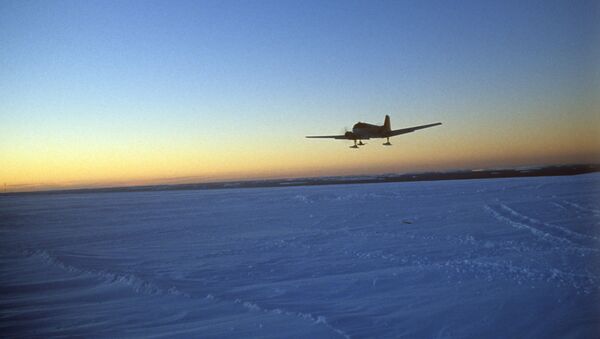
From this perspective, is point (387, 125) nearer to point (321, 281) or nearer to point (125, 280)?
point (321, 281)

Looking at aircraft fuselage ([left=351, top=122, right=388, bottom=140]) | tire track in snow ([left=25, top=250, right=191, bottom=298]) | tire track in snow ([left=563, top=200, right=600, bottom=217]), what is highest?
aircraft fuselage ([left=351, top=122, right=388, bottom=140])

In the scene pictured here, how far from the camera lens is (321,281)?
5.92 metres

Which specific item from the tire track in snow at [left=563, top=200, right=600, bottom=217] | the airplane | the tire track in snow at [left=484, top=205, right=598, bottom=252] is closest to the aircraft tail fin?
the airplane

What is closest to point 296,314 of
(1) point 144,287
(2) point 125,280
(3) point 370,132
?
(1) point 144,287

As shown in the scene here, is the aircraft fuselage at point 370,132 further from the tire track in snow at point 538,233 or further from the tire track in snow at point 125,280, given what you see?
the tire track in snow at point 125,280

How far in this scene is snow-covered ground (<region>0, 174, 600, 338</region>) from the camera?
4395 millimetres

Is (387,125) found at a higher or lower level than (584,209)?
higher

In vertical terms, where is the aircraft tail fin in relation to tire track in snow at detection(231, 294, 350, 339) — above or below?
above

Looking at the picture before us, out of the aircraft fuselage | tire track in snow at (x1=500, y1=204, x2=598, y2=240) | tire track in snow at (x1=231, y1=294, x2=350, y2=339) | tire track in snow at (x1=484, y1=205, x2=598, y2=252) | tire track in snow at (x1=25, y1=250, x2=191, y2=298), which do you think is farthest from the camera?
tire track in snow at (x1=500, y1=204, x2=598, y2=240)

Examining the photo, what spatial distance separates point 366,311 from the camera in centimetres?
470

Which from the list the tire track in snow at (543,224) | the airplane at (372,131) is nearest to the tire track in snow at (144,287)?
the airplane at (372,131)

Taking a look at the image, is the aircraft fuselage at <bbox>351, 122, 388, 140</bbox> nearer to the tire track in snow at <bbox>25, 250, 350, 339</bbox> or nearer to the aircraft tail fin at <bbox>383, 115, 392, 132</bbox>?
the aircraft tail fin at <bbox>383, 115, 392, 132</bbox>

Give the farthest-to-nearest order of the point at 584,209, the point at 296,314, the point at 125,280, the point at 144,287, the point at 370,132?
the point at 584,209 < the point at 370,132 < the point at 125,280 < the point at 144,287 < the point at 296,314

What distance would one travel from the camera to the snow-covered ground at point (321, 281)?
439cm
